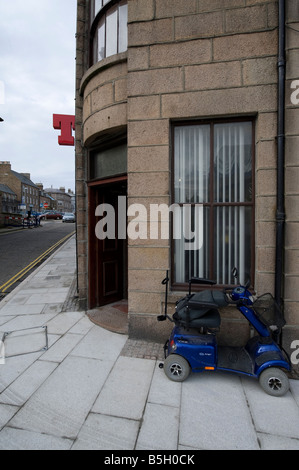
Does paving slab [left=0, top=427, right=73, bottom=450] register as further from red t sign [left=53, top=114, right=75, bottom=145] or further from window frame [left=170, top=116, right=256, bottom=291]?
red t sign [left=53, top=114, right=75, bottom=145]

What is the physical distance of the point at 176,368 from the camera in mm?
3271

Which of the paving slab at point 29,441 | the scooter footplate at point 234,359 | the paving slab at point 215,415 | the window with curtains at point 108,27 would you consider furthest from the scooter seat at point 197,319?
the window with curtains at point 108,27

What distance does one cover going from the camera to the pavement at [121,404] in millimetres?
2393

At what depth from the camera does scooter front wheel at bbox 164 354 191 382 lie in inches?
127

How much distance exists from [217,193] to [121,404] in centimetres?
328

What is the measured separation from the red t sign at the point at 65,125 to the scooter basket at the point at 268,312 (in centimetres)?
660

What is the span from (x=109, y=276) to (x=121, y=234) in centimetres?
110

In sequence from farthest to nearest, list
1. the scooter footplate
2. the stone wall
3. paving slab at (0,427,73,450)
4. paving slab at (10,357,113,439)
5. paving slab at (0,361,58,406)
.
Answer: the stone wall
the scooter footplate
paving slab at (0,361,58,406)
paving slab at (10,357,113,439)
paving slab at (0,427,73,450)

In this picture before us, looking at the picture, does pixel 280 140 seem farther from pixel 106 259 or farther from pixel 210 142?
pixel 106 259

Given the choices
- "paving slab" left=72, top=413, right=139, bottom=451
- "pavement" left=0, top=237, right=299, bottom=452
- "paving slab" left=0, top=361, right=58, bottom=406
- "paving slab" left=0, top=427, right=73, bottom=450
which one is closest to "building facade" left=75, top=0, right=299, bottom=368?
"pavement" left=0, top=237, right=299, bottom=452

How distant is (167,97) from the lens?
414cm

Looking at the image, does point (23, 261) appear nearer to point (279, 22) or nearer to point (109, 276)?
point (109, 276)

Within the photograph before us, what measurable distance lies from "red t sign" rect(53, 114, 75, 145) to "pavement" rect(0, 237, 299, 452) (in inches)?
214
